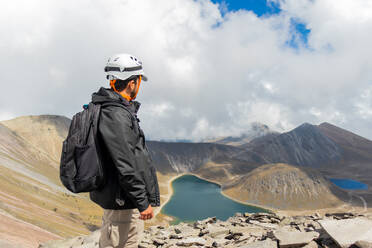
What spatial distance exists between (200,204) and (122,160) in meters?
107

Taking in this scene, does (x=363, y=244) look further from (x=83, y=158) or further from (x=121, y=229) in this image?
(x=83, y=158)

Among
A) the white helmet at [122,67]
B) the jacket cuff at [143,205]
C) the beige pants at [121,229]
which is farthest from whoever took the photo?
the white helmet at [122,67]

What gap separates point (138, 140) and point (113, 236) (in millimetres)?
1716

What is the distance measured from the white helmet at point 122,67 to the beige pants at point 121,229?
2393 millimetres

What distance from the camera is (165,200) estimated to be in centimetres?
11006

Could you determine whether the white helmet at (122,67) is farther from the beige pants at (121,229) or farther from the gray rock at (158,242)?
the gray rock at (158,242)

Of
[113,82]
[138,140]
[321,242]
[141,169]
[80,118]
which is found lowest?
[321,242]

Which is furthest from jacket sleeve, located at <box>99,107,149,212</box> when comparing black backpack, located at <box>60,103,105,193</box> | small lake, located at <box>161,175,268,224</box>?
small lake, located at <box>161,175,268,224</box>

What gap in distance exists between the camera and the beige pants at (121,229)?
13.7 ft

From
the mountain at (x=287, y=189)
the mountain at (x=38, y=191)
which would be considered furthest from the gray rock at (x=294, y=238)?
the mountain at (x=287, y=189)

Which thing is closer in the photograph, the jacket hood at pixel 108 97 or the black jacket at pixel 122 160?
the black jacket at pixel 122 160

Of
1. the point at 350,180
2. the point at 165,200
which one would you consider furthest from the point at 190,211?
the point at 350,180

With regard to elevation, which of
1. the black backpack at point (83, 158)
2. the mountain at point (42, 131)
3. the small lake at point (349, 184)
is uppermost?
the mountain at point (42, 131)

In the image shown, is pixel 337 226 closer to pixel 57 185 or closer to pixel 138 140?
pixel 138 140
